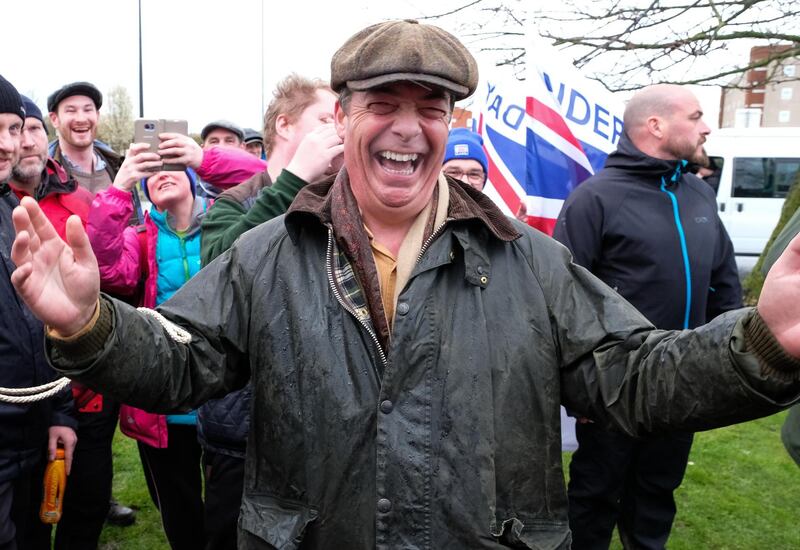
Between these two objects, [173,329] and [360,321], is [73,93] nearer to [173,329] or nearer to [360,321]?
[173,329]

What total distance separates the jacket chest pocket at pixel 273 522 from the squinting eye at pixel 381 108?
Answer: 0.92 m

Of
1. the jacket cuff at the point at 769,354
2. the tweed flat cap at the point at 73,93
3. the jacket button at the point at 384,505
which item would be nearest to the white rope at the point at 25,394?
the jacket button at the point at 384,505

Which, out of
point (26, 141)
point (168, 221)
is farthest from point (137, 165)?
point (26, 141)

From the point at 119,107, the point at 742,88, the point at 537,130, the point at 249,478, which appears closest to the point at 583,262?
the point at 537,130

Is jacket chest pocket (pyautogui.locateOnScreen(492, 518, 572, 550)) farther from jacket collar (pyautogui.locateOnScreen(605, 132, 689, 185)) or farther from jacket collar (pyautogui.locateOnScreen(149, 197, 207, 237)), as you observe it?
jacket collar (pyautogui.locateOnScreen(605, 132, 689, 185))

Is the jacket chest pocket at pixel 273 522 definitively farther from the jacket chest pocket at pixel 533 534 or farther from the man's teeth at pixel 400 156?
the man's teeth at pixel 400 156

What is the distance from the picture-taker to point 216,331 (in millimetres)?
1710

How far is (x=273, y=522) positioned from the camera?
5.49 feet

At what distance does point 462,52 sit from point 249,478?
1.12m

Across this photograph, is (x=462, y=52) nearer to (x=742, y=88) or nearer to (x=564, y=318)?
(x=564, y=318)

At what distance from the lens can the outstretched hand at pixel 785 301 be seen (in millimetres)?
1348

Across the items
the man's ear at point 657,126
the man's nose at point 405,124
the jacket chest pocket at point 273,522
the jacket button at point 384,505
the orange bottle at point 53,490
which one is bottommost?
the orange bottle at point 53,490

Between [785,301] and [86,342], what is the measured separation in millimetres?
1310

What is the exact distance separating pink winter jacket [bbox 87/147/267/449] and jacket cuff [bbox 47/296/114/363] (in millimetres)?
1617
